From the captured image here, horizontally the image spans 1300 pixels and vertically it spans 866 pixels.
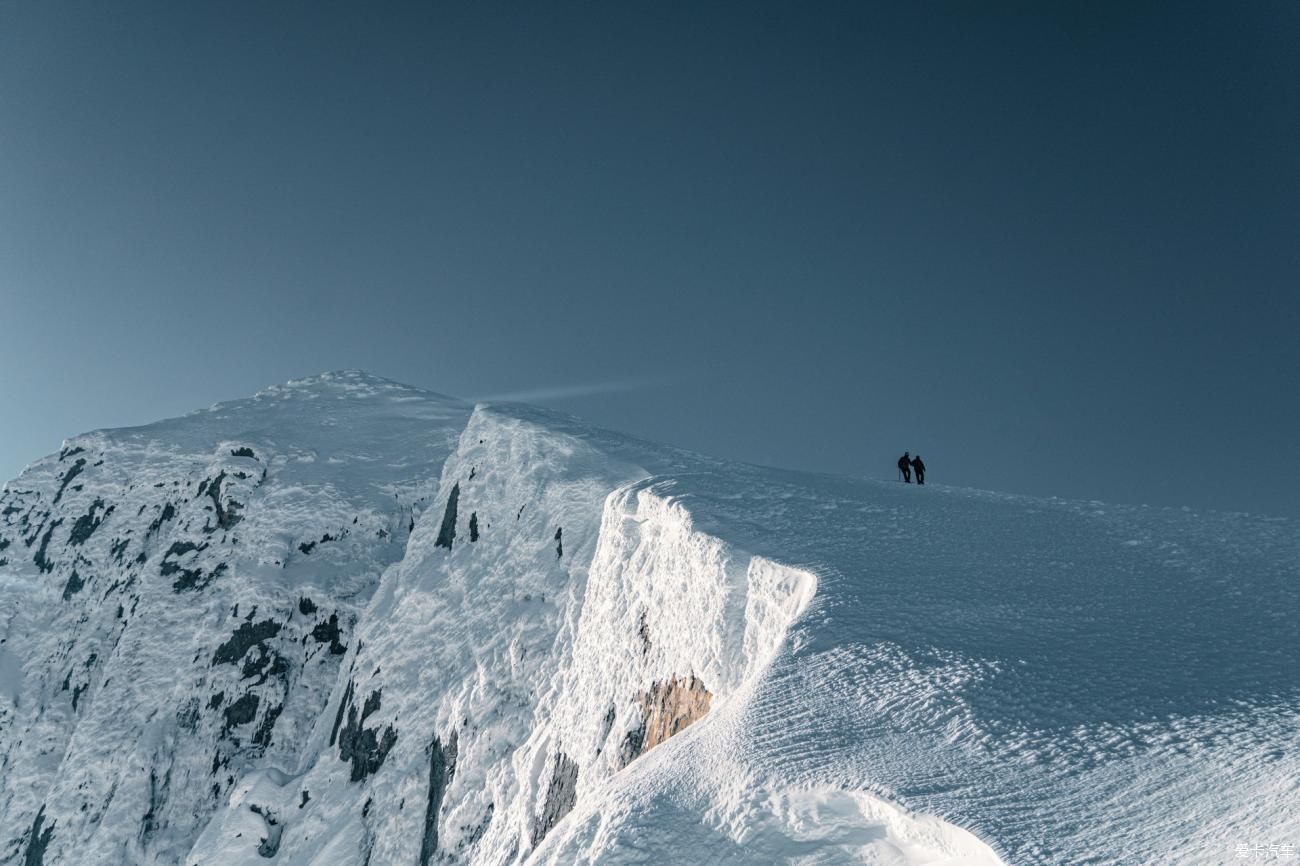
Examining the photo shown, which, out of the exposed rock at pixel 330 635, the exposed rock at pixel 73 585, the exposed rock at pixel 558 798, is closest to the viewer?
the exposed rock at pixel 558 798

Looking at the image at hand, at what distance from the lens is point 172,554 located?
38.6 meters

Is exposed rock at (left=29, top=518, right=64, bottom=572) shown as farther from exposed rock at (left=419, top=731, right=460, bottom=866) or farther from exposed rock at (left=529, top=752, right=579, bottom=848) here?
exposed rock at (left=529, top=752, right=579, bottom=848)

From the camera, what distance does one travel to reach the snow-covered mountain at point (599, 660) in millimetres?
6547

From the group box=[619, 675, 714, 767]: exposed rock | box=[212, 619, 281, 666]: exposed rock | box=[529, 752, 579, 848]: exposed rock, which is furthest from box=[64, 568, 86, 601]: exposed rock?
box=[619, 675, 714, 767]: exposed rock

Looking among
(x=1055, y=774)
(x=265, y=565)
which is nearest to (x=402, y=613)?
(x=265, y=565)

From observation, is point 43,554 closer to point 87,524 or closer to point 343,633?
point 87,524

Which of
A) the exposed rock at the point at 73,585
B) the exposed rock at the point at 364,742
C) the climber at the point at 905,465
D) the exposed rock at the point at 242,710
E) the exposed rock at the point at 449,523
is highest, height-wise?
the climber at the point at 905,465

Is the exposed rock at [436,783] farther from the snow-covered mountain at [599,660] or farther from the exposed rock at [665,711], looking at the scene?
the exposed rock at [665,711]

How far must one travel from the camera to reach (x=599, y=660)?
56.8 ft

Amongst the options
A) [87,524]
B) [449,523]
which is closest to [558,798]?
[449,523]

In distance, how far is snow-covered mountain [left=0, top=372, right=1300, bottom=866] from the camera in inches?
258

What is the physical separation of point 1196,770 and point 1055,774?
1.01m

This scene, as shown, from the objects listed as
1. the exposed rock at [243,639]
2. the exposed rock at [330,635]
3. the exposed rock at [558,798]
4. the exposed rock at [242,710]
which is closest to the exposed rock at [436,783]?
the exposed rock at [558,798]

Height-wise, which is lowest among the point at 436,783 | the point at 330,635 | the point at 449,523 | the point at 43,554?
the point at 436,783
